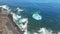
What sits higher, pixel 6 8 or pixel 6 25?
pixel 6 8

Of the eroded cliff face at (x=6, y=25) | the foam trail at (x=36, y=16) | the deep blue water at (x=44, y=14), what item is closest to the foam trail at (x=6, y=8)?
the deep blue water at (x=44, y=14)

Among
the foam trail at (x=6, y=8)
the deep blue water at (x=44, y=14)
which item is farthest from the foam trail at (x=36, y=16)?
the foam trail at (x=6, y=8)

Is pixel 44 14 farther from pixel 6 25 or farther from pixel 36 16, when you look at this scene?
pixel 6 25

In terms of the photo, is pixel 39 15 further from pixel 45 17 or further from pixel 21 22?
pixel 21 22

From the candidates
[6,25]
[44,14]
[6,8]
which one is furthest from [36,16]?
[6,25]

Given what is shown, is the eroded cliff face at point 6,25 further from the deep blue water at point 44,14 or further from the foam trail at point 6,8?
the deep blue water at point 44,14

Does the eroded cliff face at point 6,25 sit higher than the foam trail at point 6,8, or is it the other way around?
the foam trail at point 6,8

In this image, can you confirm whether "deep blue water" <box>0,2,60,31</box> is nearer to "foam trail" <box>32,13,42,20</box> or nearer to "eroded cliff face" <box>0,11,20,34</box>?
"foam trail" <box>32,13,42,20</box>

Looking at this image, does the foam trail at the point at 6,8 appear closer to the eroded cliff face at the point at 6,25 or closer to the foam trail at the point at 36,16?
the eroded cliff face at the point at 6,25

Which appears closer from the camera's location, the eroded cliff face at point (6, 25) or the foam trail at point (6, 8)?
the eroded cliff face at point (6, 25)
